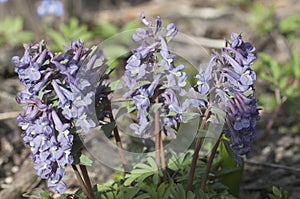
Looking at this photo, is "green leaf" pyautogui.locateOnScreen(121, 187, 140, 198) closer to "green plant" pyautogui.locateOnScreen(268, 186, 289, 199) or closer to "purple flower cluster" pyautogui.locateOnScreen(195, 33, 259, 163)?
"purple flower cluster" pyautogui.locateOnScreen(195, 33, 259, 163)

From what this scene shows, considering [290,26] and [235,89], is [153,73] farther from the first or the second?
[290,26]

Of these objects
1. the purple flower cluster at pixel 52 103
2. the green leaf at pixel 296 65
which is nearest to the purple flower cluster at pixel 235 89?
the purple flower cluster at pixel 52 103

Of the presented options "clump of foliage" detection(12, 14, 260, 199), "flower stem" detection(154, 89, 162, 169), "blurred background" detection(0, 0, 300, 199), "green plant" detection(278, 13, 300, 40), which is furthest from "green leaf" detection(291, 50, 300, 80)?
"flower stem" detection(154, 89, 162, 169)

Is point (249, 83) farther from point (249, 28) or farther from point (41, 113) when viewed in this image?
point (249, 28)


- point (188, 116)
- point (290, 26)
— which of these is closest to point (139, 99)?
point (188, 116)

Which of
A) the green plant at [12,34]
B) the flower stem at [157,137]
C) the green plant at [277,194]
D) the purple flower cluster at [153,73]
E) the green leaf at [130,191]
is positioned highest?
the green plant at [12,34]

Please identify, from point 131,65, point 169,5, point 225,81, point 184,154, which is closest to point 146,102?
point 131,65

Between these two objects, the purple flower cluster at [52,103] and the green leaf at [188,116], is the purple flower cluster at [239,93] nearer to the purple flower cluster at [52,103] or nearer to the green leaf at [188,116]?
the green leaf at [188,116]
